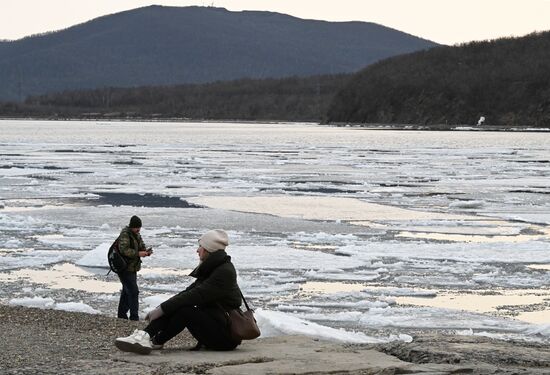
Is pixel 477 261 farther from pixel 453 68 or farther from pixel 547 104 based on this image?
pixel 453 68

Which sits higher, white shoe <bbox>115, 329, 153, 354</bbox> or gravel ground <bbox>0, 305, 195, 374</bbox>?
white shoe <bbox>115, 329, 153, 354</bbox>

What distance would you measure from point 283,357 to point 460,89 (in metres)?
153

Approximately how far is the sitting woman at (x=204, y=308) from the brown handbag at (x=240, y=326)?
0.05m

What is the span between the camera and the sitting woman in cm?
985

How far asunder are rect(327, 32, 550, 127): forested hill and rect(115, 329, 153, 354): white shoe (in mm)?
135907

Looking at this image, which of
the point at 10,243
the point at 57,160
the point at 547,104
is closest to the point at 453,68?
the point at 547,104

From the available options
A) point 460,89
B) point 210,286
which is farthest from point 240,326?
point 460,89

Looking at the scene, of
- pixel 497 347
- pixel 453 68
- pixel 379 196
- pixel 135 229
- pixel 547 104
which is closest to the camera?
pixel 497 347

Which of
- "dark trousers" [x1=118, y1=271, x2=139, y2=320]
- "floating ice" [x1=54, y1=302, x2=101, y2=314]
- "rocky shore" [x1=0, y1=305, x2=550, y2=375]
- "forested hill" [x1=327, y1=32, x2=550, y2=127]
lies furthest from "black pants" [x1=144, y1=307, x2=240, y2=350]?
"forested hill" [x1=327, y1=32, x2=550, y2=127]

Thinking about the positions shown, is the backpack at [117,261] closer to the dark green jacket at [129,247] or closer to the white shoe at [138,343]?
the dark green jacket at [129,247]

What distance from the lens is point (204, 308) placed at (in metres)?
10.0

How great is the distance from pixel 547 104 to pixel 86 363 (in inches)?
5524

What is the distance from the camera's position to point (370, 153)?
61812mm

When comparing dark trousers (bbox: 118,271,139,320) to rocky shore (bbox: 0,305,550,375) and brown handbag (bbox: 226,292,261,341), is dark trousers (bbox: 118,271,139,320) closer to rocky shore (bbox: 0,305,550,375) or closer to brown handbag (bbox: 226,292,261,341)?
rocky shore (bbox: 0,305,550,375)
